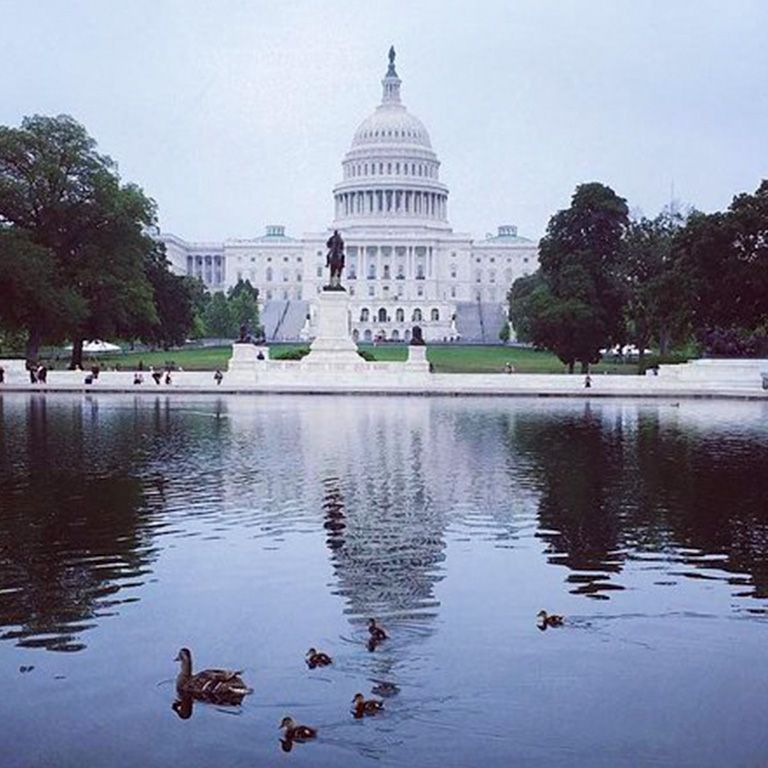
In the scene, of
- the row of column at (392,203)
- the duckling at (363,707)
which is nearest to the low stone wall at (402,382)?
the duckling at (363,707)

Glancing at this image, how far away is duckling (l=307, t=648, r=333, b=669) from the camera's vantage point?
1117 centimetres

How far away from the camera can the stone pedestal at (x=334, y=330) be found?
6106 centimetres

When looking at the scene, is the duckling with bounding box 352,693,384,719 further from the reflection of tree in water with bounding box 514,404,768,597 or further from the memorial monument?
the memorial monument

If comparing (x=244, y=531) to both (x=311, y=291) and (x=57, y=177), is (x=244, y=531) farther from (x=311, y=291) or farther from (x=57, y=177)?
(x=311, y=291)

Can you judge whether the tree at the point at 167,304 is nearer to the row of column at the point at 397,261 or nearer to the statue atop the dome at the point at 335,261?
the statue atop the dome at the point at 335,261

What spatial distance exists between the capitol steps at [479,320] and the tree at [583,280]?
2962 inches

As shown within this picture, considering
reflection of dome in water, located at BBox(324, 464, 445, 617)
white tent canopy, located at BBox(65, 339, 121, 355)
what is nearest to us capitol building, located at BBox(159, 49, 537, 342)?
white tent canopy, located at BBox(65, 339, 121, 355)

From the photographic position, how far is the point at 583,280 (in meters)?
68.2

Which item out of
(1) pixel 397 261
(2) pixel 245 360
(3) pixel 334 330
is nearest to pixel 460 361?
(3) pixel 334 330

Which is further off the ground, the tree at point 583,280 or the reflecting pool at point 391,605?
the tree at point 583,280

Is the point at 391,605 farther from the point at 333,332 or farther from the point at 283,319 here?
the point at 283,319

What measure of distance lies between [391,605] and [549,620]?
5.65 feet

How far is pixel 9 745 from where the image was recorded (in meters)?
9.39

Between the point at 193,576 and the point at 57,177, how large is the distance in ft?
164
